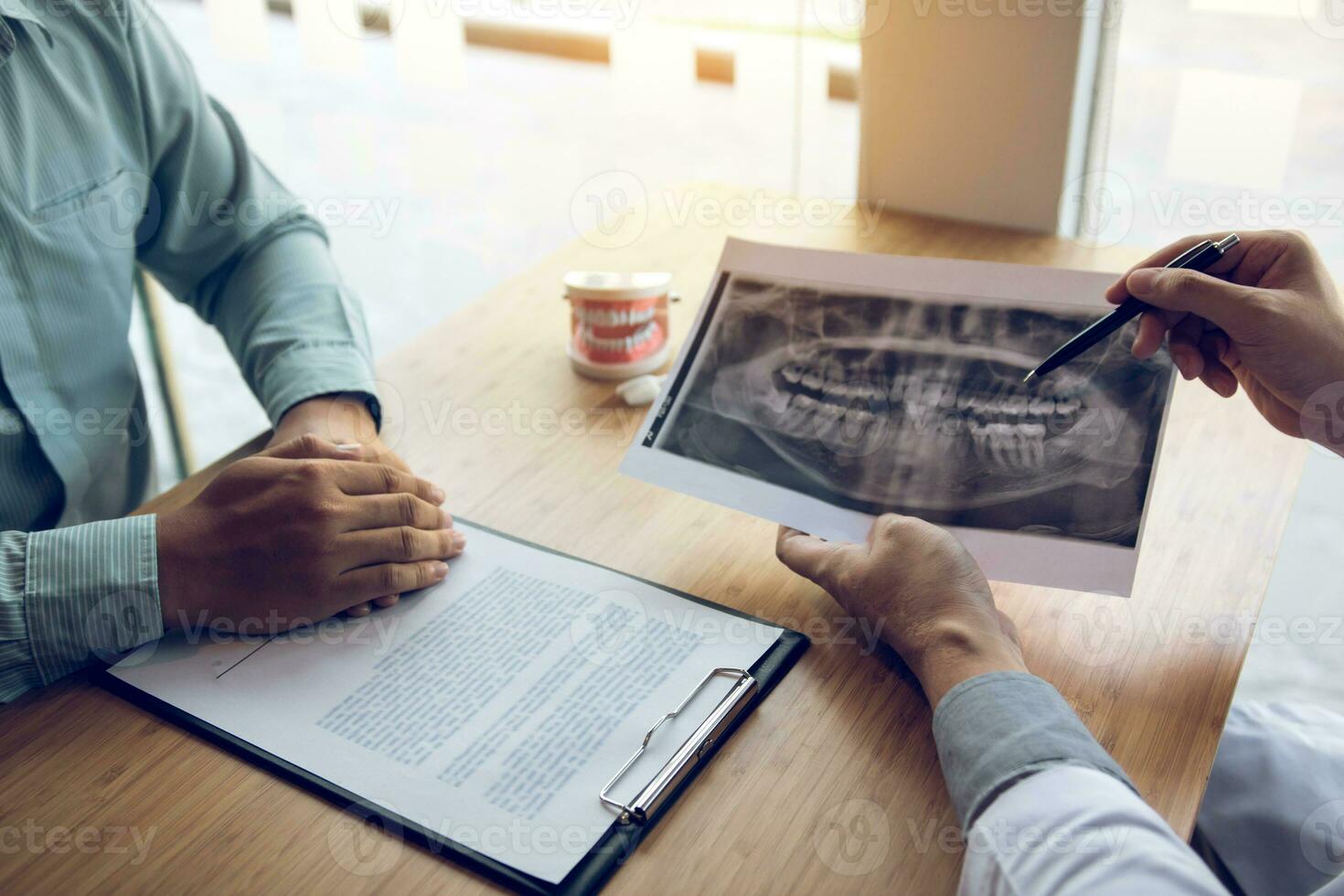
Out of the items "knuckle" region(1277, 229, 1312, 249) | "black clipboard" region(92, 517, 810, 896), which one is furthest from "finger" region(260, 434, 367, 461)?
"knuckle" region(1277, 229, 1312, 249)

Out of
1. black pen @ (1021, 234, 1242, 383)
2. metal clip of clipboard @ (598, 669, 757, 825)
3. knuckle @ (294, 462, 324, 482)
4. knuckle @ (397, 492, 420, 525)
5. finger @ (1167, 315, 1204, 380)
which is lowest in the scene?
metal clip of clipboard @ (598, 669, 757, 825)

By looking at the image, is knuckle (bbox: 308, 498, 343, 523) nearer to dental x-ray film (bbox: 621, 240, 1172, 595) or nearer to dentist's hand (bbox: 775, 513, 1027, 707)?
dental x-ray film (bbox: 621, 240, 1172, 595)

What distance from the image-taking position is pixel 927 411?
894 millimetres

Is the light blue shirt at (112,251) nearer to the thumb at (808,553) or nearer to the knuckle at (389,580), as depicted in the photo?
the knuckle at (389,580)

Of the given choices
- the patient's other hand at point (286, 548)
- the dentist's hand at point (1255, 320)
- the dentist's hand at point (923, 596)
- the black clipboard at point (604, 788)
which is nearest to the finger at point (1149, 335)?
the dentist's hand at point (1255, 320)

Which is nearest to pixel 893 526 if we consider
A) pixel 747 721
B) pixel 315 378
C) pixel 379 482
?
pixel 747 721

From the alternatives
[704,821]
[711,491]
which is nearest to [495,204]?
[711,491]

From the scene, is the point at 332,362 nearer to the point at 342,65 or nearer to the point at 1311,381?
the point at 1311,381

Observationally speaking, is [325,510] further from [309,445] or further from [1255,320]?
[1255,320]

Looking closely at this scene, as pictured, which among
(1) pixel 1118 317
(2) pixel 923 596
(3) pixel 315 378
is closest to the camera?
(2) pixel 923 596

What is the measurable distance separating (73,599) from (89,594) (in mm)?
10

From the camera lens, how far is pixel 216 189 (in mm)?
1151

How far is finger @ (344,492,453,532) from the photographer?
0.83m

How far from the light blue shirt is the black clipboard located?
A: 30 centimetres
